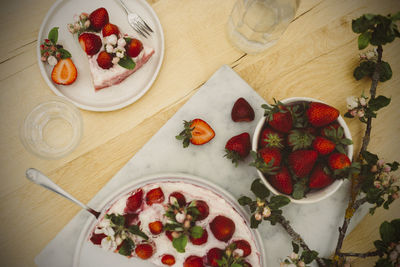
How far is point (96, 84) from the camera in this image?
98 cm

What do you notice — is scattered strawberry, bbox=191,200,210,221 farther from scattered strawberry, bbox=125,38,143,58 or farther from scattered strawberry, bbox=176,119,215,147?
scattered strawberry, bbox=125,38,143,58

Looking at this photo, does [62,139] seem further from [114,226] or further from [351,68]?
[351,68]

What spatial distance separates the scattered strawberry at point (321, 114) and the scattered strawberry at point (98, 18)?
79cm

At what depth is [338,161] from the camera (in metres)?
0.75

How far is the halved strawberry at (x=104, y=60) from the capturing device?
0.98m

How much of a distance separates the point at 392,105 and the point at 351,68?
8.2 inches

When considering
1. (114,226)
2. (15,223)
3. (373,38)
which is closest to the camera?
(373,38)

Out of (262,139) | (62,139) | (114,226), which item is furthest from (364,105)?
(62,139)

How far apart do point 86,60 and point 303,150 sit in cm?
85

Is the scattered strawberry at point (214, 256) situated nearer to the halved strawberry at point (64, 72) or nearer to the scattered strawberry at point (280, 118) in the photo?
the scattered strawberry at point (280, 118)

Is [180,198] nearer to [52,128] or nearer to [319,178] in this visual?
[319,178]

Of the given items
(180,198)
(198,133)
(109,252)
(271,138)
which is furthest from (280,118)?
(109,252)

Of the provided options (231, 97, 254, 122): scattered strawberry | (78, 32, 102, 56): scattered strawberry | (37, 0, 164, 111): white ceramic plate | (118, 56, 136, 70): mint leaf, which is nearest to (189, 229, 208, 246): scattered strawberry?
(231, 97, 254, 122): scattered strawberry

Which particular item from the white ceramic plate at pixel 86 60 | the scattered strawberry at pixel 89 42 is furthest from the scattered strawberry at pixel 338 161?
the scattered strawberry at pixel 89 42
